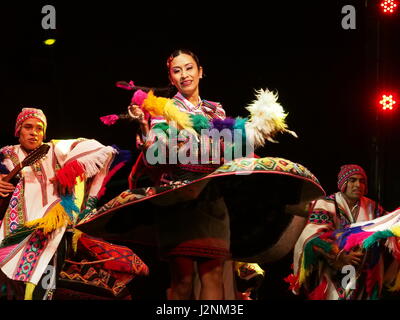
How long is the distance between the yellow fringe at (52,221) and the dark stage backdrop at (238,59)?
0.75 m

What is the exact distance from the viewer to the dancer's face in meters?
3.79

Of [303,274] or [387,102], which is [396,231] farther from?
[387,102]

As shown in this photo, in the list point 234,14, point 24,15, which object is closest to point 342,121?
point 234,14

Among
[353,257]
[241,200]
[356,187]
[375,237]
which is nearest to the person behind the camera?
[241,200]

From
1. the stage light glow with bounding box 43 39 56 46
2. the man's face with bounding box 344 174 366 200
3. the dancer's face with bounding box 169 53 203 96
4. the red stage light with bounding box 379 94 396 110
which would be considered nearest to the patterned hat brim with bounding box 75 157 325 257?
the dancer's face with bounding box 169 53 203 96

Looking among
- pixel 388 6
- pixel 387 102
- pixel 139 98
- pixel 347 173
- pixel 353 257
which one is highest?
pixel 388 6

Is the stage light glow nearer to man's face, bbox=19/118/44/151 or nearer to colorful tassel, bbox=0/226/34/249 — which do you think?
man's face, bbox=19/118/44/151

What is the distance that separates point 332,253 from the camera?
415cm

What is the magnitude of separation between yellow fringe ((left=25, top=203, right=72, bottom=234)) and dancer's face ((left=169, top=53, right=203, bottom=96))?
2.97 feet

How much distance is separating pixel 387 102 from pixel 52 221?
2043 millimetres

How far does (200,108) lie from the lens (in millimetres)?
3781

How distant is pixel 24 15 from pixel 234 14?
1231mm

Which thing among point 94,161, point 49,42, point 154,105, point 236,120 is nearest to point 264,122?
point 236,120

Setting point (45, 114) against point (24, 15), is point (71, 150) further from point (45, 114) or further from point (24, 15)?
point (24, 15)
